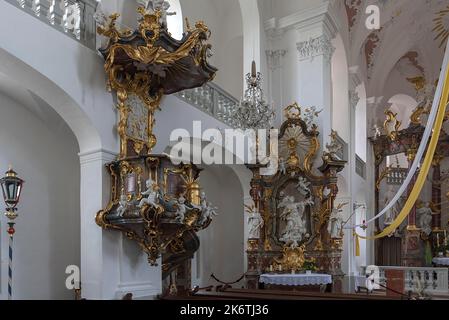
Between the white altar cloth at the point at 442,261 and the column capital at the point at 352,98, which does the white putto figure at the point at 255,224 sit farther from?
the white altar cloth at the point at 442,261

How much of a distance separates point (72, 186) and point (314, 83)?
21.8 ft

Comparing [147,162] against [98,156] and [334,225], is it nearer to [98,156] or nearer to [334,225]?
[98,156]

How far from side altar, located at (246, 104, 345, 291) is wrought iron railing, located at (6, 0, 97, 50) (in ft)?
17.9

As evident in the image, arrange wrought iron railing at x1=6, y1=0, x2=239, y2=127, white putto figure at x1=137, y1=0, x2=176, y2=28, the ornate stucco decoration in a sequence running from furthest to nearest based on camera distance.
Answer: the ornate stucco decoration → white putto figure at x1=137, y1=0, x2=176, y2=28 → wrought iron railing at x1=6, y1=0, x2=239, y2=127

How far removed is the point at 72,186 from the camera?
8.75 meters

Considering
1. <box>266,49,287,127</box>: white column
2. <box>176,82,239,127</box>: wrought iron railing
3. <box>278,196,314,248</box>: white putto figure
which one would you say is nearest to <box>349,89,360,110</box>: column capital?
<box>266,49,287,127</box>: white column

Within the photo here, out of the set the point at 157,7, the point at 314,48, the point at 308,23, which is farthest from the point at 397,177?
the point at 157,7

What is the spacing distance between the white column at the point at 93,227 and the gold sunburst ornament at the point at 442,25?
577 inches

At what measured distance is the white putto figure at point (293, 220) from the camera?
11.8m

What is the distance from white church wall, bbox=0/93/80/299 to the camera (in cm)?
793

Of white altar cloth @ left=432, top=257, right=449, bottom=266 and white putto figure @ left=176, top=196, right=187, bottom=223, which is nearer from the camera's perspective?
white putto figure @ left=176, top=196, right=187, bottom=223

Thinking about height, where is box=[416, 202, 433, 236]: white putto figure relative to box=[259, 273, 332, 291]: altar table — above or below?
above

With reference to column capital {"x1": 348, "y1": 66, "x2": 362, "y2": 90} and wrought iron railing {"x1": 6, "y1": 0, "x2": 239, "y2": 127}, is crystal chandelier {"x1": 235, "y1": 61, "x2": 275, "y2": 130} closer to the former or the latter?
wrought iron railing {"x1": 6, "y1": 0, "x2": 239, "y2": 127}

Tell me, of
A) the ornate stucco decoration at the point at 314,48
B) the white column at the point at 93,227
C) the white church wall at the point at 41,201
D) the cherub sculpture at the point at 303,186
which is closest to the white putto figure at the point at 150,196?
the white column at the point at 93,227
